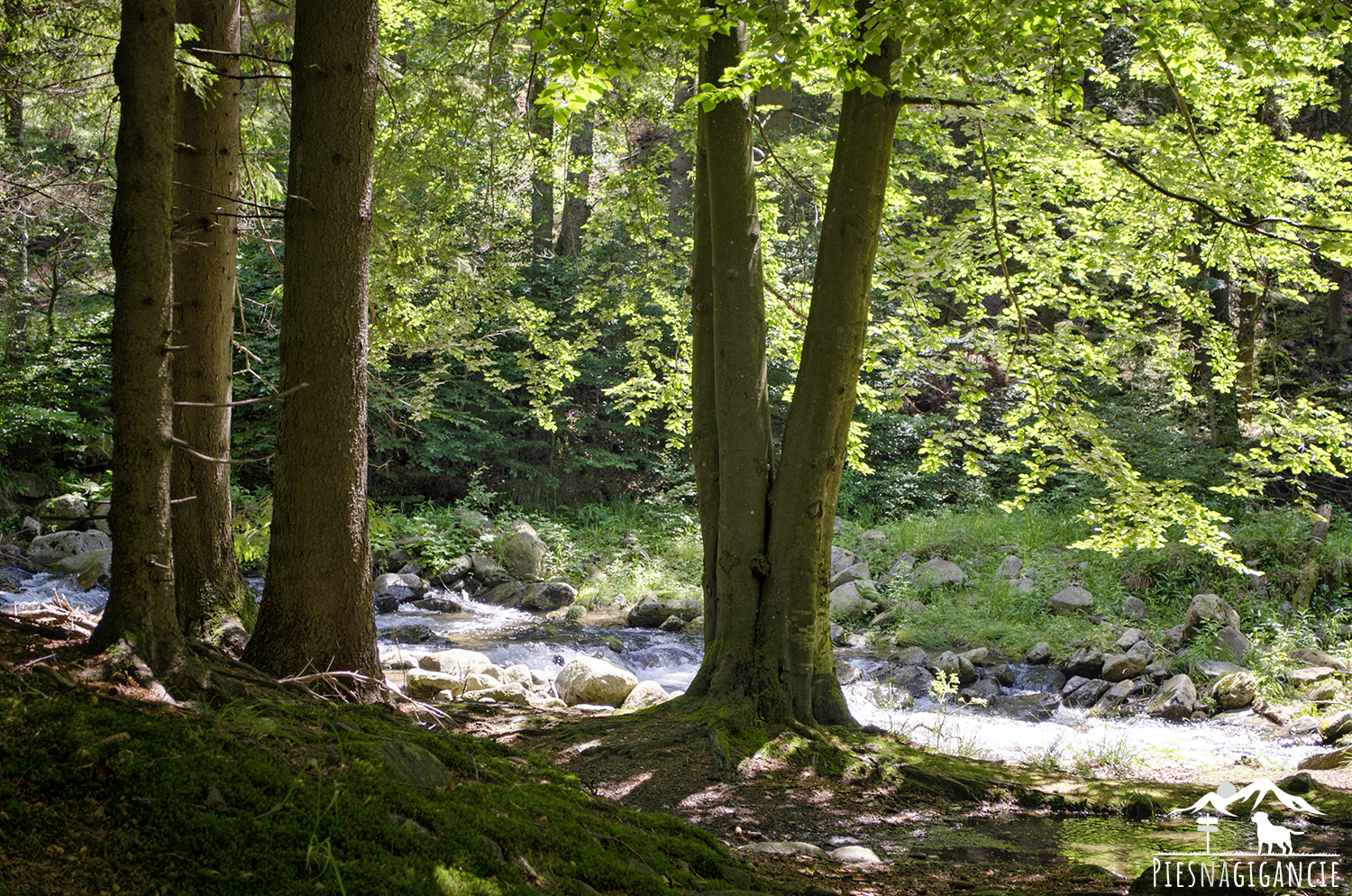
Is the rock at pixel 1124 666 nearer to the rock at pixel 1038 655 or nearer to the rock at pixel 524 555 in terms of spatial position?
the rock at pixel 1038 655

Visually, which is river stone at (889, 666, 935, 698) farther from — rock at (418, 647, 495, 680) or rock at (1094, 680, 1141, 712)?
rock at (418, 647, 495, 680)

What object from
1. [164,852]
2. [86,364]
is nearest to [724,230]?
[164,852]

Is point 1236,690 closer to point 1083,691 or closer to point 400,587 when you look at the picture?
point 1083,691

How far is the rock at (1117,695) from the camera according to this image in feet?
25.6

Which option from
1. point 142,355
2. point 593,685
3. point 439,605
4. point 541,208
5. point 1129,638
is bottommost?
point 439,605

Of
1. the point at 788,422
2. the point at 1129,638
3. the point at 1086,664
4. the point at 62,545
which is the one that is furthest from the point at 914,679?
the point at 62,545

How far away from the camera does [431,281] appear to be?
8359mm

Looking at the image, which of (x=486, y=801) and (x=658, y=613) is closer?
(x=486, y=801)

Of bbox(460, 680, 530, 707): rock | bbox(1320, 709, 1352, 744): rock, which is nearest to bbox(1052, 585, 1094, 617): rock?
bbox(1320, 709, 1352, 744): rock

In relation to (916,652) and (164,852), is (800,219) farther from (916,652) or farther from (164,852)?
(164,852)

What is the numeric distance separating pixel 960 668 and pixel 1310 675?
121 inches

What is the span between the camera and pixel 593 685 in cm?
700

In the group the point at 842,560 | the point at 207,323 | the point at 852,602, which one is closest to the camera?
the point at 207,323

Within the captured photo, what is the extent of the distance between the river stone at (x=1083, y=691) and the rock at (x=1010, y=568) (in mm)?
3176
